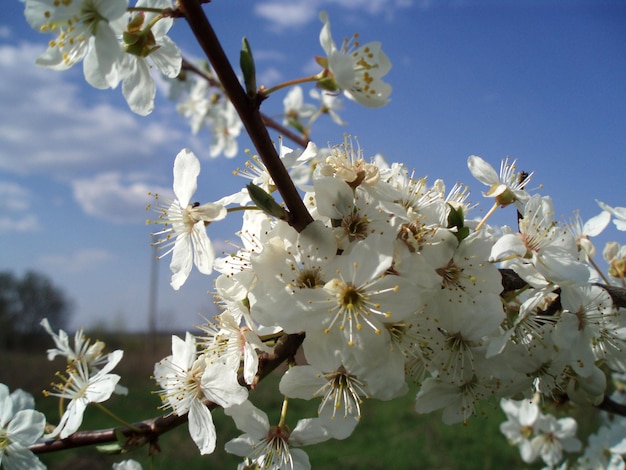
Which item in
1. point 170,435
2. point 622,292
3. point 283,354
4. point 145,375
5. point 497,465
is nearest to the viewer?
point 283,354

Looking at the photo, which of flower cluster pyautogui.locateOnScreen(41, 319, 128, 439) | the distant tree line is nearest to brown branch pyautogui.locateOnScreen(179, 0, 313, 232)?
flower cluster pyautogui.locateOnScreen(41, 319, 128, 439)

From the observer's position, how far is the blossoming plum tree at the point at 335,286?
88cm

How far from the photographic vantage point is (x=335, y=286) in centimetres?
92

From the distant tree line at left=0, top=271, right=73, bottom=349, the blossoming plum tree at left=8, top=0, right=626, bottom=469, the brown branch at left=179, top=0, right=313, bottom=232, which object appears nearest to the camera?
the brown branch at left=179, top=0, right=313, bottom=232

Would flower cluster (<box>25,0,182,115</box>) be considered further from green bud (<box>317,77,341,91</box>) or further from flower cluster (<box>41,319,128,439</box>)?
flower cluster (<box>41,319,128,439</box>)

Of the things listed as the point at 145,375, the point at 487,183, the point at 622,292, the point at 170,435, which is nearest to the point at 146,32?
the point at 487,183

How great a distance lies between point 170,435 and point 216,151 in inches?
161

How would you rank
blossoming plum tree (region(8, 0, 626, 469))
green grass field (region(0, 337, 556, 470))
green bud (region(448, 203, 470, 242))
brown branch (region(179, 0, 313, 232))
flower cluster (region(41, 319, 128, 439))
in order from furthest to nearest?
green grass field (region(0, 337, 556, 470)) → flower cluster (region(41, 319, 128, 439)) → green bud (region(448, 203, 470, 242)) → blossoming plum tree (region(8, 0, 626, 469)) → brown branch (region(179, 0, 313, 232))

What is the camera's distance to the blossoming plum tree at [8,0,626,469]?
88cm

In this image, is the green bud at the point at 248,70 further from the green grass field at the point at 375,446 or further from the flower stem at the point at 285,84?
the green grass field at the point at 375,446

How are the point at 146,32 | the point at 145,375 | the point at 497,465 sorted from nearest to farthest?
1. the point at 146,32
2. the point at 497,465
3. the point at 145,375

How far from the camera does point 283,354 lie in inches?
40.4

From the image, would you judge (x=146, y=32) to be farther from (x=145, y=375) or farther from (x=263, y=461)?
(x=145, y=375)

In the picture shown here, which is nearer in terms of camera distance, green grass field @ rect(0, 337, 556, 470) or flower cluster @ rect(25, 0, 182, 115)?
flower cluster @ rect(25, 0, 182, 115)
